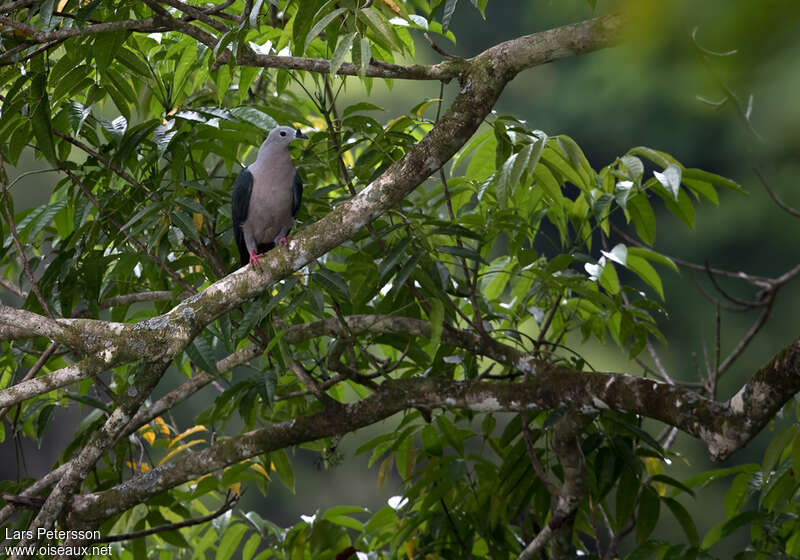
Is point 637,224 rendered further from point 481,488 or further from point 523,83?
point 523,83

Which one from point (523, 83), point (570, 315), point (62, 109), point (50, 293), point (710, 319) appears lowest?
point (710, 319)

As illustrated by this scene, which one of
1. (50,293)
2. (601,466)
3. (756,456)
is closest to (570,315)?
(601,466)

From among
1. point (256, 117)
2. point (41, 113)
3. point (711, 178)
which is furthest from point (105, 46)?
point (711, 178)

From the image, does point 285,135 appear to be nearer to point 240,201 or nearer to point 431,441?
point 240,201

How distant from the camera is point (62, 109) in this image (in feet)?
7.50

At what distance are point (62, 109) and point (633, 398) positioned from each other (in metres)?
1.82

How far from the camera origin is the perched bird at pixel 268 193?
2.65 metres

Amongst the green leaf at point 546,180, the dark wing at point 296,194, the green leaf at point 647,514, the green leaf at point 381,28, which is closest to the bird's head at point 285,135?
the dark wing at point 296,194

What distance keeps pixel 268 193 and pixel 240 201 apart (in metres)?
0.14

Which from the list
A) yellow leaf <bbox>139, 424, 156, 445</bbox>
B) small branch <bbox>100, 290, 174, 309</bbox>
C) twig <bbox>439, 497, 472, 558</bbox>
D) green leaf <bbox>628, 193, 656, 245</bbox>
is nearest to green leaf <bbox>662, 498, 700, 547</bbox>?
twig <bbox>439, 497, 472, 558</bbox>

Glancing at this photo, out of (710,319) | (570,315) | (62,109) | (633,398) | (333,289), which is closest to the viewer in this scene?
(633,398)

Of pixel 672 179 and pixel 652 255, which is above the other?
pixel 672 179

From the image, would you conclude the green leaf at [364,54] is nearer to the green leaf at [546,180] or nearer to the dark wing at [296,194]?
the green leaf at [546,180]

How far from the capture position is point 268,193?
2686 millimetres
